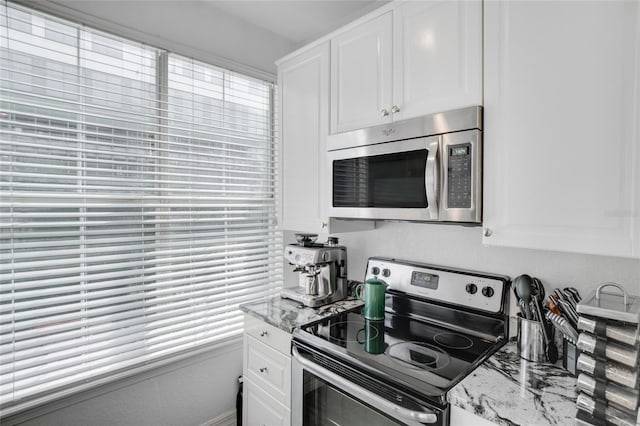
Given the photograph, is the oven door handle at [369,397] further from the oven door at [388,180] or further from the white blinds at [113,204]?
the white blinds at [113,204]

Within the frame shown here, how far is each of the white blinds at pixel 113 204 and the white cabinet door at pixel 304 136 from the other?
1.24 feet

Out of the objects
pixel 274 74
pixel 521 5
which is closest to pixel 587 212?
pixel 521 5

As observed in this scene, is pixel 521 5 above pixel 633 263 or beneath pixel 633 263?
above

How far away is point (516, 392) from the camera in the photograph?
991mm

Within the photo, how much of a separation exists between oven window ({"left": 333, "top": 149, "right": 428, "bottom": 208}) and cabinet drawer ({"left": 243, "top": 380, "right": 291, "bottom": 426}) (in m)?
1.07

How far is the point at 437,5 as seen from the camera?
4.29ft

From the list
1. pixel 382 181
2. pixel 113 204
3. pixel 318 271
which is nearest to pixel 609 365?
pixel 382 181

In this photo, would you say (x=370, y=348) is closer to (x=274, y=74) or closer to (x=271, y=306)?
(x=271, y=306)

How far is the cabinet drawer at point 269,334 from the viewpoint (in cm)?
157

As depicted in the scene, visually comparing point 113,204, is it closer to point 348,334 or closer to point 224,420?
point 348,334

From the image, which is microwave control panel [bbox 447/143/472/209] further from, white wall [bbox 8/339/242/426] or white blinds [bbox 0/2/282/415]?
white wall [bbox 8/339/242/426]

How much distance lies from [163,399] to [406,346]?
1.53m

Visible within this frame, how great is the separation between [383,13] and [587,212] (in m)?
1.19

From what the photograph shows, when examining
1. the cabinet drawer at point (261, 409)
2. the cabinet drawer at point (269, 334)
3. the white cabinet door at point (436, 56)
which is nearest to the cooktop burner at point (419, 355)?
the cabinet drawer at point (269, 334)
